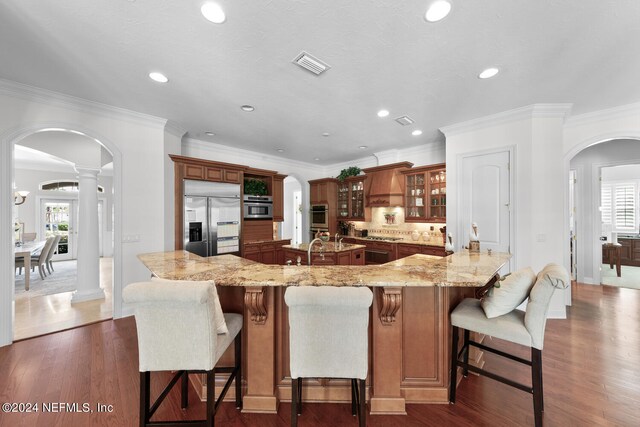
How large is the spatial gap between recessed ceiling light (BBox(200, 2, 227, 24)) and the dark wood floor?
292 cm

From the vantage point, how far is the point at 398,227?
602 cm

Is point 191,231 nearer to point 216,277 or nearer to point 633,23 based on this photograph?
point 216,277

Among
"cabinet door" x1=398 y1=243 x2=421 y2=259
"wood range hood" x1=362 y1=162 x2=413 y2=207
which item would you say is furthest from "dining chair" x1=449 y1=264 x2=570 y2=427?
"wood range hood" x1=362 y1=162 x2=413 y2=207

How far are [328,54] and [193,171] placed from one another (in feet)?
10.4

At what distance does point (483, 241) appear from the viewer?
3.96 meters

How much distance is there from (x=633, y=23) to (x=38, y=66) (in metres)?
5.29

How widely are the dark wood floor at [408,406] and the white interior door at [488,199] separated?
134 cm

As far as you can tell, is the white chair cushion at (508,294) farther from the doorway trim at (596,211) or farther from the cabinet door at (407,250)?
the doorway trim at (596,211)

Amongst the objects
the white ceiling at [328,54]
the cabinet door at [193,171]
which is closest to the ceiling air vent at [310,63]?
the white ceiling at [328,54]

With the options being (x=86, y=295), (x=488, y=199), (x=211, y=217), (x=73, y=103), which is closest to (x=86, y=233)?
(x=86, y=295)

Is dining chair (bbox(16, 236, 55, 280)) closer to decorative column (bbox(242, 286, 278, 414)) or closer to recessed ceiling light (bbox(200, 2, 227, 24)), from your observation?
decorative column (bbox(242, 286, 278, 414))

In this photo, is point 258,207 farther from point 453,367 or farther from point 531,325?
point 531,325

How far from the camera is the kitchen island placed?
1.78 metres

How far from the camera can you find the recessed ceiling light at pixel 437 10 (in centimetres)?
174
